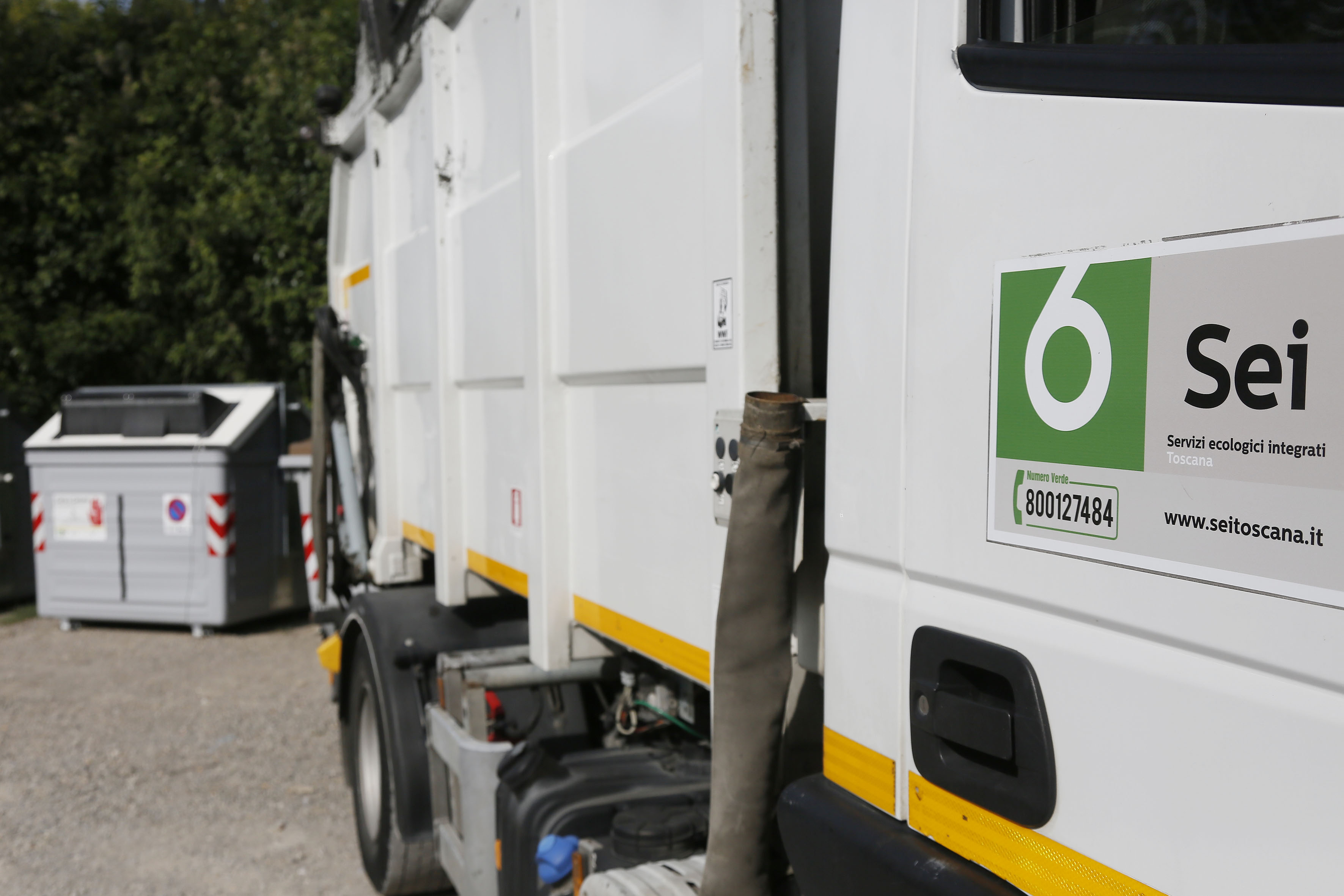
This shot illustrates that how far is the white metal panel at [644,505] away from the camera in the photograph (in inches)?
79.0

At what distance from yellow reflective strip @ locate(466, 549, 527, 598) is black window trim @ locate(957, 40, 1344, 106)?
188 cm

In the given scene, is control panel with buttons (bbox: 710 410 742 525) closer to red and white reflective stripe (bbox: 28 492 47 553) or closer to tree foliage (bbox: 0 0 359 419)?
red and white reflective stripe (bbox: 28 492 47 553)

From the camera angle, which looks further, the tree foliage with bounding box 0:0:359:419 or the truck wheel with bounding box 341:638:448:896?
the tree foliage with bounding box 0:0:359:419

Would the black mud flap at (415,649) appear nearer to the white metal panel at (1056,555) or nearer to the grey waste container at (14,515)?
the white metal panel at (1056,555)

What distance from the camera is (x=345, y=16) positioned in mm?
10773

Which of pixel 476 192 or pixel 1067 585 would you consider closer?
pixel 1067 585

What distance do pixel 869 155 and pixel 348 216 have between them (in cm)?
416

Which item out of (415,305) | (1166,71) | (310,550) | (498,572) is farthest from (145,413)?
(1166,71)

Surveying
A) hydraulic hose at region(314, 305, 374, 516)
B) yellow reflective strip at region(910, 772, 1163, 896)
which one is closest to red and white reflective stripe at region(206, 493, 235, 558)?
hydraulic hose at region(314, 305, 374, 516)

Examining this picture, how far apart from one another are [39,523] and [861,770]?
29.5ft

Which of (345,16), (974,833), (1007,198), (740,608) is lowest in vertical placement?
(974,833)

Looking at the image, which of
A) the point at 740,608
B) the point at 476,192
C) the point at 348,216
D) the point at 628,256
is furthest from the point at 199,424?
the point at 740,608

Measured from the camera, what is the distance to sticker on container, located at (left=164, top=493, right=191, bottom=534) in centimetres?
838

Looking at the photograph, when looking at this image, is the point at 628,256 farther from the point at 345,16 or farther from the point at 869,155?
the point at 345,16
